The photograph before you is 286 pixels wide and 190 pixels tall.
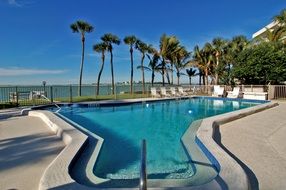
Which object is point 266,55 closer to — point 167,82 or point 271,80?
point 271,80

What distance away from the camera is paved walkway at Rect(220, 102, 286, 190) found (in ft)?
10.1

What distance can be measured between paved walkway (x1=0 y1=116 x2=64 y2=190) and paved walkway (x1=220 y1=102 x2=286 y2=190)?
3102 millimetres

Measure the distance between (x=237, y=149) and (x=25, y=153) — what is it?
4187 millimetres

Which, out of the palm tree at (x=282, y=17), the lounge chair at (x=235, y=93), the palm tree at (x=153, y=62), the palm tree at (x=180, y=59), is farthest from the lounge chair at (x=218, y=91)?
the palm tree at (x=153, y=62)

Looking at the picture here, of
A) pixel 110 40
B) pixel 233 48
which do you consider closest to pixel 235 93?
pixel 233 48

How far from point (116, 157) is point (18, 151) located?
1923 millimetres

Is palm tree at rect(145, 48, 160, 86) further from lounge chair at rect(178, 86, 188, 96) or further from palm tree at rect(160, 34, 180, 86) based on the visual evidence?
lounge chair at rect(178, 86, 188, 96)

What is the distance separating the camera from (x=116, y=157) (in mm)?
4559

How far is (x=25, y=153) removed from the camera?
4.16 meters

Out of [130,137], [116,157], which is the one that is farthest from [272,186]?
[130,137]

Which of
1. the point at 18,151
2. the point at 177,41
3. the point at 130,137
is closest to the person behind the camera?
the point at 18,151

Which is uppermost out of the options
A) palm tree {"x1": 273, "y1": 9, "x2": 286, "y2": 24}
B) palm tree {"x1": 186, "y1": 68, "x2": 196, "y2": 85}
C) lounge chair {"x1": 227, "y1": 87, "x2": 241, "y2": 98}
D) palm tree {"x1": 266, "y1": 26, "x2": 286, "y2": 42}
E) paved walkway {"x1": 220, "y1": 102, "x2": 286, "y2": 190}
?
palm tree {"x1": 273, "y1": 9, "x2": 286, "y2": 24}

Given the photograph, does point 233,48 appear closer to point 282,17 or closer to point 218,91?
point 282,17

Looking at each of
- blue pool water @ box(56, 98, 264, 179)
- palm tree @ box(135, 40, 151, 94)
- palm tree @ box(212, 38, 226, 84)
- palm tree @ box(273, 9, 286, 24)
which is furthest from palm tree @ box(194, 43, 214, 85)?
blue pool water @ box(56, 98, 264, 179)
